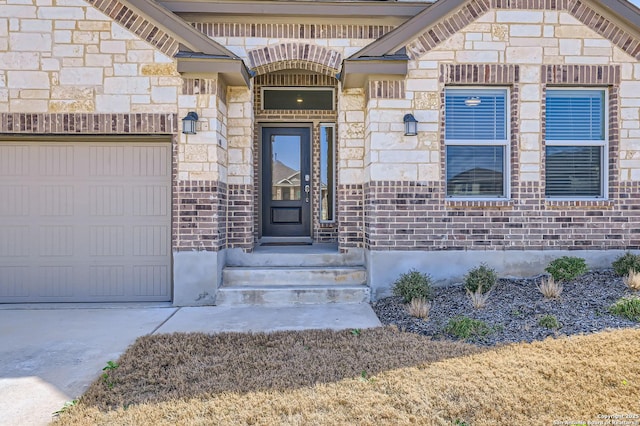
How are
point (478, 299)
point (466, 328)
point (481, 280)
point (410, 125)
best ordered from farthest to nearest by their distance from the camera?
point (410, 125)
point (481, 280)
point (478, 299)
point (466, 328)

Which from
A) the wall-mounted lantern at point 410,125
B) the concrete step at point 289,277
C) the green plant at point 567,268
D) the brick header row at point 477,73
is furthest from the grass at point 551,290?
the brick header row at point 477,73

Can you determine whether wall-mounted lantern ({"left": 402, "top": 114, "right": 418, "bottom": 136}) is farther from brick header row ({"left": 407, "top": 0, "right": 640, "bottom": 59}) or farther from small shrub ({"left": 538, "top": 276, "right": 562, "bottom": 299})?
small shrub ({"left": 538, "top": 276, "right": 562, "bottom": 299})

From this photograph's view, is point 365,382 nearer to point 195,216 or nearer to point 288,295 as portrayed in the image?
point 288,295

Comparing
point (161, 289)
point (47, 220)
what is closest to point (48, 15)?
point (47, 220)

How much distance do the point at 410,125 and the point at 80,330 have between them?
4.95 meters

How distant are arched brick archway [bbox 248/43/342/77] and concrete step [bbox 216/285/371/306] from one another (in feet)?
11.1

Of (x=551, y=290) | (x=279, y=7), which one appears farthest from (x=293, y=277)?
(x=279, y=7)

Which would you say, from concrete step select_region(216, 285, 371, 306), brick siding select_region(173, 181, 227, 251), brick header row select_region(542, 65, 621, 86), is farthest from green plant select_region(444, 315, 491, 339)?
brick header row select_region(542, 65, 621, 86)

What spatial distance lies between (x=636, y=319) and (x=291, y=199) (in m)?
5.61

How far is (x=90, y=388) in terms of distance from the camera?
322cm

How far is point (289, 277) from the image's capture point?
6227mm

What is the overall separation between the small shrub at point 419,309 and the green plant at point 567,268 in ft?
6.62

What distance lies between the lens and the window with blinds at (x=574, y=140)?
20.9ft

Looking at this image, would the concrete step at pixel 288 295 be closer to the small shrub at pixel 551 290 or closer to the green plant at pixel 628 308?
the small shrub at pixel 551 290
